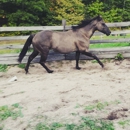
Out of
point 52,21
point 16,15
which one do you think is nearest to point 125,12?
point 52,21

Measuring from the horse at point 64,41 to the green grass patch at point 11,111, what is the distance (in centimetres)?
305

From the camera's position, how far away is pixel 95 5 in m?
32.5

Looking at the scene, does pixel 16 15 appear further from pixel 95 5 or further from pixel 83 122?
pixel 83 122

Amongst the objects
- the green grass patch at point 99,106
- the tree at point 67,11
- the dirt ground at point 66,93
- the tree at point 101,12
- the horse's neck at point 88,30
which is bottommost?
the tree at point 101,12

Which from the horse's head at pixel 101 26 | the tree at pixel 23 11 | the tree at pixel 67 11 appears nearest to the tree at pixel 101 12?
the tree at pixel 67 11

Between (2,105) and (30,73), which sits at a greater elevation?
(2,105)

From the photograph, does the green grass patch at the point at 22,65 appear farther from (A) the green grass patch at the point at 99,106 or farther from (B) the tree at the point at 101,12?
(B) the tree at the point at 101,12

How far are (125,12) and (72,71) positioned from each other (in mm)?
27924

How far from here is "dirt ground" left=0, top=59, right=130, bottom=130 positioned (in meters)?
4.47

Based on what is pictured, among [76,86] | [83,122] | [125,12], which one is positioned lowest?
[125,12]

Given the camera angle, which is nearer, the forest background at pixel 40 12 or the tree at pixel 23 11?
the tree at pixel 23 11

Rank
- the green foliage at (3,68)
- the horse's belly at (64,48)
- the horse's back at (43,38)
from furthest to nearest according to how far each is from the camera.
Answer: the green foliage at (3,68) → the horse's belly at (64,48) → the horse's back at (43,38)

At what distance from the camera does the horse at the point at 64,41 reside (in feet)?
25.7

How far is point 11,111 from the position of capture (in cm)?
482
